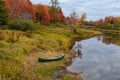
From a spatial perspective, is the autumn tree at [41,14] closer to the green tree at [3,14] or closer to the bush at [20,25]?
the bush at [20,25]

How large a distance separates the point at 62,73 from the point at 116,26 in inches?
6430

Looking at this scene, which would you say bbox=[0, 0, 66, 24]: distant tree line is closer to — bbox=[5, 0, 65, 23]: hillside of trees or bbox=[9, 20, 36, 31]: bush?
bbox=[5, 0, 65, 23]: hillside of trees

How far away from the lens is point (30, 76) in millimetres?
12977

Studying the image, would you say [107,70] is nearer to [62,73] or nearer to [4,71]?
[62,73]

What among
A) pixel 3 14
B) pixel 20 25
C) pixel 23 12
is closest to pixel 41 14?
pixel 23 12

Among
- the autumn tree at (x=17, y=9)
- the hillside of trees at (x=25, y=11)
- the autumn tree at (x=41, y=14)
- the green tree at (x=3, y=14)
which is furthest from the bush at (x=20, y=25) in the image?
the autumn tree at (x=41, y=14)

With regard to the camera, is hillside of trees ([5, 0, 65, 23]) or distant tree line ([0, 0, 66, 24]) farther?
hillside of trees ([5, 0, 65, 23])

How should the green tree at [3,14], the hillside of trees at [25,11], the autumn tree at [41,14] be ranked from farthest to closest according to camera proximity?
1. the autumn tree at [41,14]
2. the hillside of trees at [25,11]
3. the green tree at [3,14]

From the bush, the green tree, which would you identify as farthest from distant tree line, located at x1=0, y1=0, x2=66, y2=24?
the bush

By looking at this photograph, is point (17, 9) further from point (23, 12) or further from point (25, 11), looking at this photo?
point (25, 11)

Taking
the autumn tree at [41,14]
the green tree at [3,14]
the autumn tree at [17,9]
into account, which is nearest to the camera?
the green tree at [3,14]

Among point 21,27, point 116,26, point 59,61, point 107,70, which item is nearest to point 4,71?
point 59,61

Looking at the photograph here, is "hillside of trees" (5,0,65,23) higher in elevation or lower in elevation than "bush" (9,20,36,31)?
higher

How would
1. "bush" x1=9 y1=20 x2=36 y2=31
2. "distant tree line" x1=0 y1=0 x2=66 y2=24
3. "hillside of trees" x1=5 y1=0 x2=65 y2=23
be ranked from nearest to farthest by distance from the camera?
"distant tree line" x1=0 y1=0 x2=66 y2=24 < "bush" x1=9 y1=20 x2=36 y2=31 < "hillside of trees" x1=5 y1=0 x2=65 y2=23
